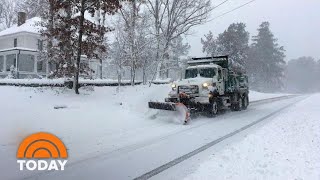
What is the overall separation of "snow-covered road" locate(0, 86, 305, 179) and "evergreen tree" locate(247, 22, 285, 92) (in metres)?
69.6

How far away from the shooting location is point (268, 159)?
917cm

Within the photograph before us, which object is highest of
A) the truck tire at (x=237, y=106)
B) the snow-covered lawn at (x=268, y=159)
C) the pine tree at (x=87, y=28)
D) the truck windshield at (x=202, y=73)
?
the pine tree at (x=87, y=28)

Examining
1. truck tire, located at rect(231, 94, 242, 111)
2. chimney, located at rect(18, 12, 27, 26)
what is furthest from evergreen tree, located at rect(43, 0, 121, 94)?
chimney, located at rect(18, 12, 27, 26)

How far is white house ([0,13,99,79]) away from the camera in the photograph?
39.8 meters

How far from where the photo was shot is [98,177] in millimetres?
7699

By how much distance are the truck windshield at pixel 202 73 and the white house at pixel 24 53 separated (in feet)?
72.9

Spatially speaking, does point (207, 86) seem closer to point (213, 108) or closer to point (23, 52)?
point (213, 108)

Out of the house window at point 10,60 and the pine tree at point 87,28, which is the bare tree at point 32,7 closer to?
the house window at point 10,60

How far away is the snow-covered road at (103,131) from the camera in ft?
28.1

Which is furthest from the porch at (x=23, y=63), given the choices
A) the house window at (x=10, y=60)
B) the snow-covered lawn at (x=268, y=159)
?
the snow-covered lawn at (x=268, y=159)

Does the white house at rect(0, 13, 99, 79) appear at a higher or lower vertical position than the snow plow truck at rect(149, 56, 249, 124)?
higher

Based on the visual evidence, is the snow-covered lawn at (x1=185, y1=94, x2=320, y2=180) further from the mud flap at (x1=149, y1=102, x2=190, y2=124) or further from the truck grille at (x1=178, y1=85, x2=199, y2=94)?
the truck grille at (x1=178, y1=85, x2=199, y2=94)

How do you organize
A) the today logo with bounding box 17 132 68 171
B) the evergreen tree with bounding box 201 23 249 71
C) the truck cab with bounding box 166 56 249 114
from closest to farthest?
the today logo with bounding box 17 132 68 171 → the truck cab with bounding box 166 56 249 114 → the evergreen tree with bounding box 201 23 249 71

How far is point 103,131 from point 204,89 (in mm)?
6809
